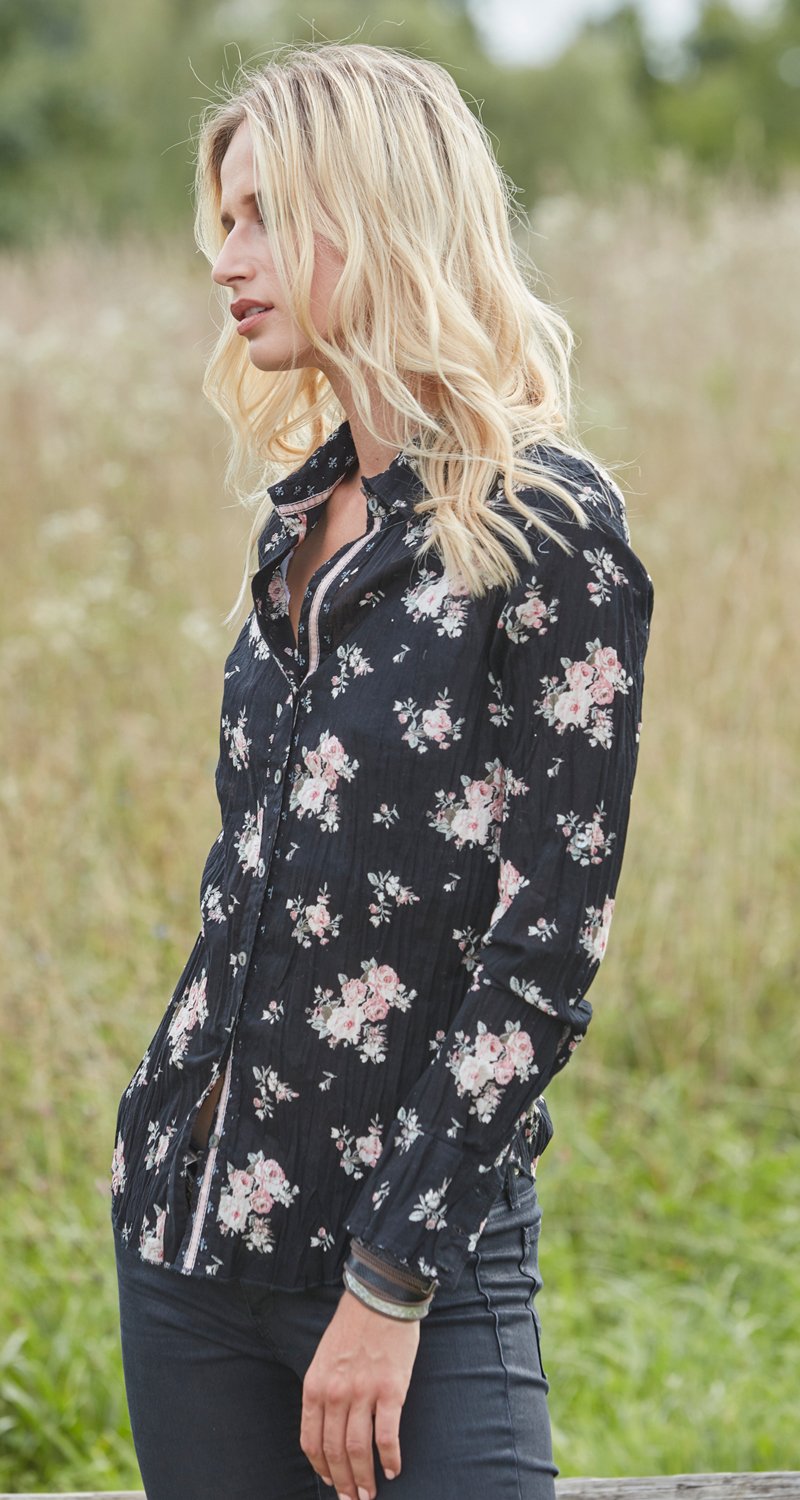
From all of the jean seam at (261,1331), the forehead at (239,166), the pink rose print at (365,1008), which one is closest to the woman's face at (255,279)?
the forehead at (239,166)

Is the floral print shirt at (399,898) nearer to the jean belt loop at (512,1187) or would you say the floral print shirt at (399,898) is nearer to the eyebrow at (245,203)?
the jean belt loop at (512,1187)

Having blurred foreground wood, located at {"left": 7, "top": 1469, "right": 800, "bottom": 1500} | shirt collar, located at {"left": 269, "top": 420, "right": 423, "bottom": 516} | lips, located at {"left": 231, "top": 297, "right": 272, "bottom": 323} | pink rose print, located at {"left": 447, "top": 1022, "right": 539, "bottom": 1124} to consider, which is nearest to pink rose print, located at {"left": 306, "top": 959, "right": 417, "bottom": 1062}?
pink rose print, located at {"left": 447, "top": 1022, "right": 539, "bottom": 1124}

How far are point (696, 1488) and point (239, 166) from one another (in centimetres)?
158

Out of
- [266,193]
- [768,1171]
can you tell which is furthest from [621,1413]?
[266,193]

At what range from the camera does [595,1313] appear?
3018 millimetres

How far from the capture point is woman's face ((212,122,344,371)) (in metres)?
1.33

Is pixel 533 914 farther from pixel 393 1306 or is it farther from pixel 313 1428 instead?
pixel 313 1428

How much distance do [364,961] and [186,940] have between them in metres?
2.37

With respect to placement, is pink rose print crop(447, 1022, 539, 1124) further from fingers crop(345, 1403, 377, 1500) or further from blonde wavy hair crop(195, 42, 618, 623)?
blonde wavy hair crop(195, 42, 618, 623)

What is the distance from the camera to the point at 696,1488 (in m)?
1.82

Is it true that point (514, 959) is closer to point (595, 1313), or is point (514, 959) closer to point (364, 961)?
point (364, 961)

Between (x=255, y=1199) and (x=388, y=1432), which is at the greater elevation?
(x=255, y=1199)

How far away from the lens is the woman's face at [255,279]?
1.33 meters

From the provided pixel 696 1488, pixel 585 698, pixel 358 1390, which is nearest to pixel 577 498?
pixel 585 698
